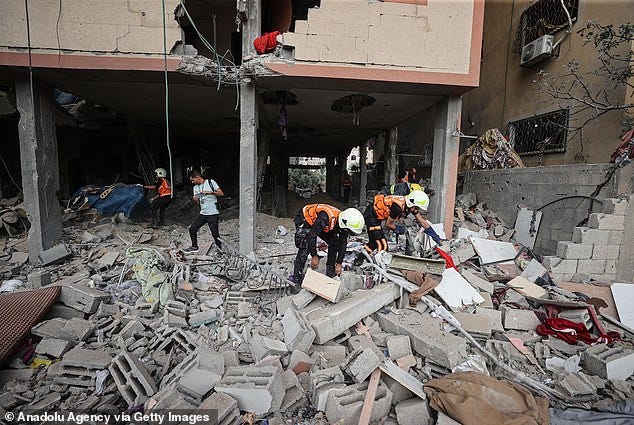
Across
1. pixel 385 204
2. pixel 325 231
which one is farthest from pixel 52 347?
pixel 385 204

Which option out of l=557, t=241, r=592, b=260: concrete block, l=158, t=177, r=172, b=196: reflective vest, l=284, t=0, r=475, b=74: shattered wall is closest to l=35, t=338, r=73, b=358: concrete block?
l=158, t=177, r=172, b=196: reflective vest

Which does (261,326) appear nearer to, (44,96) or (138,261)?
(138,261)

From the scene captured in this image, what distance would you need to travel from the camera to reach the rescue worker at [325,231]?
4.35m

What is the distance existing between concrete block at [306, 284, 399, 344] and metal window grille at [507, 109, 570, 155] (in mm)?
7149

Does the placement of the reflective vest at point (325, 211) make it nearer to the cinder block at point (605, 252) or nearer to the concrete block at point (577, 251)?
the concrete block at point (577, 251)

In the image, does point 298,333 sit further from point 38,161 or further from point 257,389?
point 38,161

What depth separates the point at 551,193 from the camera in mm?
6246

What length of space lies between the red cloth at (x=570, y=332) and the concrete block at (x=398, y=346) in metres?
2.03

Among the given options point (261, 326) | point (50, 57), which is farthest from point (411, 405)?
point (50, 57)

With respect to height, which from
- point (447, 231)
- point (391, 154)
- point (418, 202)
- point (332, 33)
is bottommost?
point (447, 231)

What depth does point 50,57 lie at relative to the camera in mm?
5277

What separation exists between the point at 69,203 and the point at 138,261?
13.8ft

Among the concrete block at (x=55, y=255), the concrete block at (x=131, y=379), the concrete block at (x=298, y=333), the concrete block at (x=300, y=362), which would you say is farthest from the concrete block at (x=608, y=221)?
the concrete block at (x=55, y=255)

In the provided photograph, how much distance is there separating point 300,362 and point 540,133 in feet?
32.3
